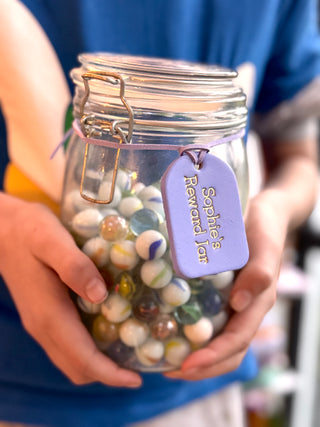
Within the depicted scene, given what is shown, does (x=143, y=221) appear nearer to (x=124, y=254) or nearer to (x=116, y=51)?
(x=124, y=254)

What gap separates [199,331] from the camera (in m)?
0.35

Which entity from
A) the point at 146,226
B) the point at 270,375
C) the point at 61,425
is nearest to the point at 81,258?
the point at 146,226

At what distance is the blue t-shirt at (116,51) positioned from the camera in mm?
440

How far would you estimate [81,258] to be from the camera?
0.31m

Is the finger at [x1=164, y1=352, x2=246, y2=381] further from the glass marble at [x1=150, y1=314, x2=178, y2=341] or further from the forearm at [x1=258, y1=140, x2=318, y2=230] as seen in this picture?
the forearm at [x1=258, y1=140, x2=318, y2=230]

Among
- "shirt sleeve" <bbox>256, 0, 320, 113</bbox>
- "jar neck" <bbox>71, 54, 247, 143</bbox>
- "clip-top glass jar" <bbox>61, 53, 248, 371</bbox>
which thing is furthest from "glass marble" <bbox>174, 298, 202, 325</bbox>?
"shirt sleeve" <bbox>256, 0, 320, 113</bbox>

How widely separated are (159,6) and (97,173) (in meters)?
0.20

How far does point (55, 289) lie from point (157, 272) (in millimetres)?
69

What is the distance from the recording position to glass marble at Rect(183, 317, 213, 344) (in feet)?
1.15

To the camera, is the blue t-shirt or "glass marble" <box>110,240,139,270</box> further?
the blue t-shirt

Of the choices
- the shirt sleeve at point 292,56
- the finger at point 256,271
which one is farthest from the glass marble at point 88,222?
the shirt sleeve at point 292,56

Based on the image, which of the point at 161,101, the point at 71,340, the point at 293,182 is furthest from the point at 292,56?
the point at 71,340

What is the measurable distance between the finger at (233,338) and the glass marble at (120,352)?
0.13ft

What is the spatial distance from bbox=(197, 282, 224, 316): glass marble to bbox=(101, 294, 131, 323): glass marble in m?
0.05
